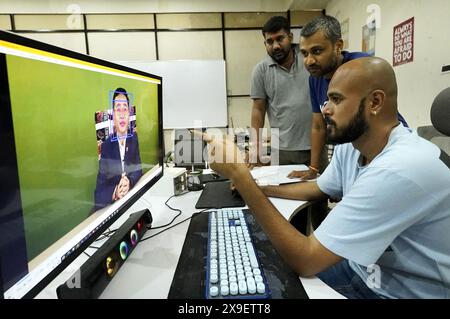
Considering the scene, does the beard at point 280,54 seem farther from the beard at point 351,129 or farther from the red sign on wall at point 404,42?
the beard at point 351,129

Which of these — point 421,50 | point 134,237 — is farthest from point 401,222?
point 421,50

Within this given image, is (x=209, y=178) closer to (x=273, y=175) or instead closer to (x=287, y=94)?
(x=273, y=175)

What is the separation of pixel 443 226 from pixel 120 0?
460cm

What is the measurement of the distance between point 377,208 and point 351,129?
0.25m

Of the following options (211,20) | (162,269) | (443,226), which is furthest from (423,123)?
(211,20)

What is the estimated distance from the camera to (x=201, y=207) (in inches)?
45.4

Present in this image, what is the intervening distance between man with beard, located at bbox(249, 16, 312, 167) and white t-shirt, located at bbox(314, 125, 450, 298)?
1.32m

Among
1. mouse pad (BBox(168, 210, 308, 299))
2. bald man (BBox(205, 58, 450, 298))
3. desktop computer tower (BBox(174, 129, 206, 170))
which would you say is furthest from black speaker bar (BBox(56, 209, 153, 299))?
desktop computer tower (BBox(174, 129, 206, 170))

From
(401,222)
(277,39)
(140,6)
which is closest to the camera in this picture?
(401,222)

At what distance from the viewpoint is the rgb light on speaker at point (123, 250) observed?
0.74m

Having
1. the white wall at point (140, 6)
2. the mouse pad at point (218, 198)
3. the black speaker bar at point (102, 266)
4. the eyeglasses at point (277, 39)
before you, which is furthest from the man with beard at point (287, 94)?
the white wall at point (140, 6)

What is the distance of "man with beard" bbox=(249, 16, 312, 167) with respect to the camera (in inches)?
82.7

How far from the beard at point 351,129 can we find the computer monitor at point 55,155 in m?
0.63

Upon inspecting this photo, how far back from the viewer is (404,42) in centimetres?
233
